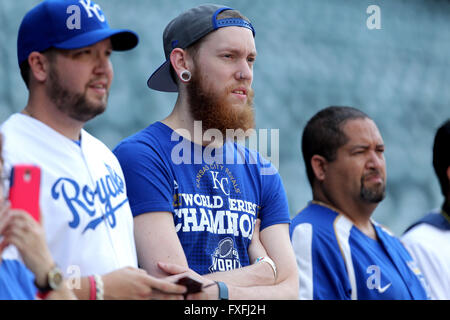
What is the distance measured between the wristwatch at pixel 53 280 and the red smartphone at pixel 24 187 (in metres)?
0.17

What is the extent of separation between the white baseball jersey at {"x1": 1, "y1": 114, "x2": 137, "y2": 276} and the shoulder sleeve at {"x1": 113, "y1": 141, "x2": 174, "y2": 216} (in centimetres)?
17

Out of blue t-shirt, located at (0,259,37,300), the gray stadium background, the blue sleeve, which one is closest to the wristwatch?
blue t-shirt, located at (0,259,37,300)

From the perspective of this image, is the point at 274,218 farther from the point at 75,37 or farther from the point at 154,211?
the point at 75,37

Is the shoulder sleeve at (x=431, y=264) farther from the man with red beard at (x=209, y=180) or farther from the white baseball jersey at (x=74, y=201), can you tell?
the white baseball jersey at (x=74, y=201)

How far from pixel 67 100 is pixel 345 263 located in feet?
5.50

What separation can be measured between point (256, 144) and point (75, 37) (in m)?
1.39

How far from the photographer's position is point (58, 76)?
2.32 metres

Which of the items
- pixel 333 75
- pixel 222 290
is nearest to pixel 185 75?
pixel 222 290

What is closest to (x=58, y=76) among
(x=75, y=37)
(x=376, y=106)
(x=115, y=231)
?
(x=75, y=37)

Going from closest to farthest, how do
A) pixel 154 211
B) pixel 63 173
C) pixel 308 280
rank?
1. pixel 63 173
2. pixel 154 211
3. pixel 308 280

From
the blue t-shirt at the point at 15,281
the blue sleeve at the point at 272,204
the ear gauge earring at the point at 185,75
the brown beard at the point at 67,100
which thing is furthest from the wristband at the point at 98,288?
the ear gauge earring at the point at 185,75

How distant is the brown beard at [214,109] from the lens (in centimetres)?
297

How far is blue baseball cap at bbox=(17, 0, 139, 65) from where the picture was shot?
2318 mm

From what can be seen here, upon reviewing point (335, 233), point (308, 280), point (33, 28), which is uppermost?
point (33, 28)
